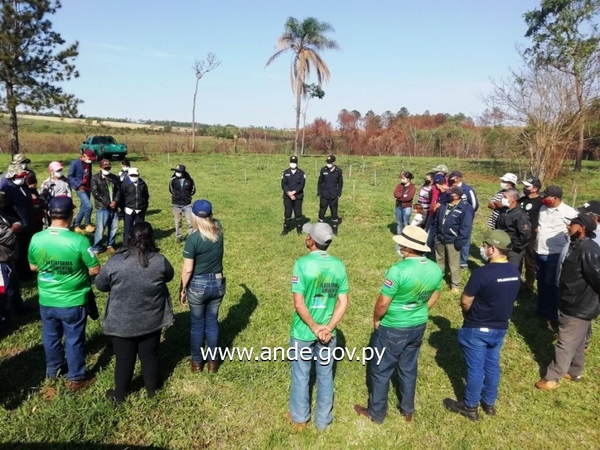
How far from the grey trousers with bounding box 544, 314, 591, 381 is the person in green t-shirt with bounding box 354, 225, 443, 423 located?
171cm

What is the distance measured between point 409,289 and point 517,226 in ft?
11.0

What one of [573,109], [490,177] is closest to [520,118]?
[573,109]

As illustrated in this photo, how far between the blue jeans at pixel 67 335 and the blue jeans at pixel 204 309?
1049 mm

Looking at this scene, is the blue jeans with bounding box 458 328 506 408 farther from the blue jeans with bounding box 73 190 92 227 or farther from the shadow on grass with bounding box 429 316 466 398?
the blue jeans with bounding box 73 190 92 227

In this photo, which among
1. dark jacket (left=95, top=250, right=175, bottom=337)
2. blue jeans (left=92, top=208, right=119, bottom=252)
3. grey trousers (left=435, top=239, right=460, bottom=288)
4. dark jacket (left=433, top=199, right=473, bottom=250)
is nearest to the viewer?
dark jacket (left=95, top=250, right=175, bottom=337)

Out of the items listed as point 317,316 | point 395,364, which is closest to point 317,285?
point 317,316

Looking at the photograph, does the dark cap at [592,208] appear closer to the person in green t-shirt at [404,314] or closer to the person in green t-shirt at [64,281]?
the person in green t-shirt at [404,314]

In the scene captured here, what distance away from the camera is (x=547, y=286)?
→ 5.65m

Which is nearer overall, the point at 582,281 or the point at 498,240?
the point at 498,240

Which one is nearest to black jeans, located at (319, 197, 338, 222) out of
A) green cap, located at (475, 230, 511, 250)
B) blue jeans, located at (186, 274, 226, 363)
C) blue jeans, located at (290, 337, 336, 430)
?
blue jeans, located at (186, 274, 226, 363)

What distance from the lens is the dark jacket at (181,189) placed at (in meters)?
8.38

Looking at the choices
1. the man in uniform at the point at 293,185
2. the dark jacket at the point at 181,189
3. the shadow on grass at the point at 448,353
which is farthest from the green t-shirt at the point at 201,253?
the man in uniform at the point at 293,185

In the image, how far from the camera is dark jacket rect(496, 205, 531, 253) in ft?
18.6

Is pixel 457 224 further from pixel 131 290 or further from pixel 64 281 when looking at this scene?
pixel 64 281
